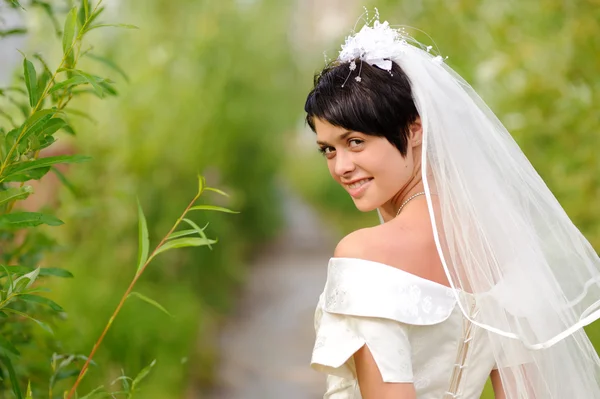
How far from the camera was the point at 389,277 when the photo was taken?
165 centimetres

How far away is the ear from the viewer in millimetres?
1876

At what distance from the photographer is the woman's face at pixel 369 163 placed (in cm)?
181

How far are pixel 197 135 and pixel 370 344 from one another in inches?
222

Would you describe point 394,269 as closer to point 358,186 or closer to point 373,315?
point 373,315

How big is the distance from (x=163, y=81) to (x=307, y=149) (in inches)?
671

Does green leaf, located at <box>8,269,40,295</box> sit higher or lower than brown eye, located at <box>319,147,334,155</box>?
lower

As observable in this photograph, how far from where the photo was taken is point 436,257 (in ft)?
5.82

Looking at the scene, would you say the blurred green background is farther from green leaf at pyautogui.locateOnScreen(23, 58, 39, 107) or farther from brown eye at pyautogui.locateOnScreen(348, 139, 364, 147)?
brown eye at pyautogui.locateOnScreen(348, 139, 364, 147)

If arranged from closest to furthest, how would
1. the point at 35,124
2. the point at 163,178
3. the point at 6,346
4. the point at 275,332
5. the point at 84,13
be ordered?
the point at 35,124 → the point at 6,346 → the point at 84,13 → the point at 163,178 → the point at 275,332

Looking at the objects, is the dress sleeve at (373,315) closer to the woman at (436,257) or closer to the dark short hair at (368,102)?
the woman at (436,257)

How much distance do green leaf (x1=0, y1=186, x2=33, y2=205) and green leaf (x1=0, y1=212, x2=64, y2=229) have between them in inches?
1.6

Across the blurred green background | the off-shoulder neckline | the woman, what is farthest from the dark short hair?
the blurred green background

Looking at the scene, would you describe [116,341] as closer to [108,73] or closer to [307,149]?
[108,73]

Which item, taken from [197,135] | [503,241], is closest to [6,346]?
[503,241]
